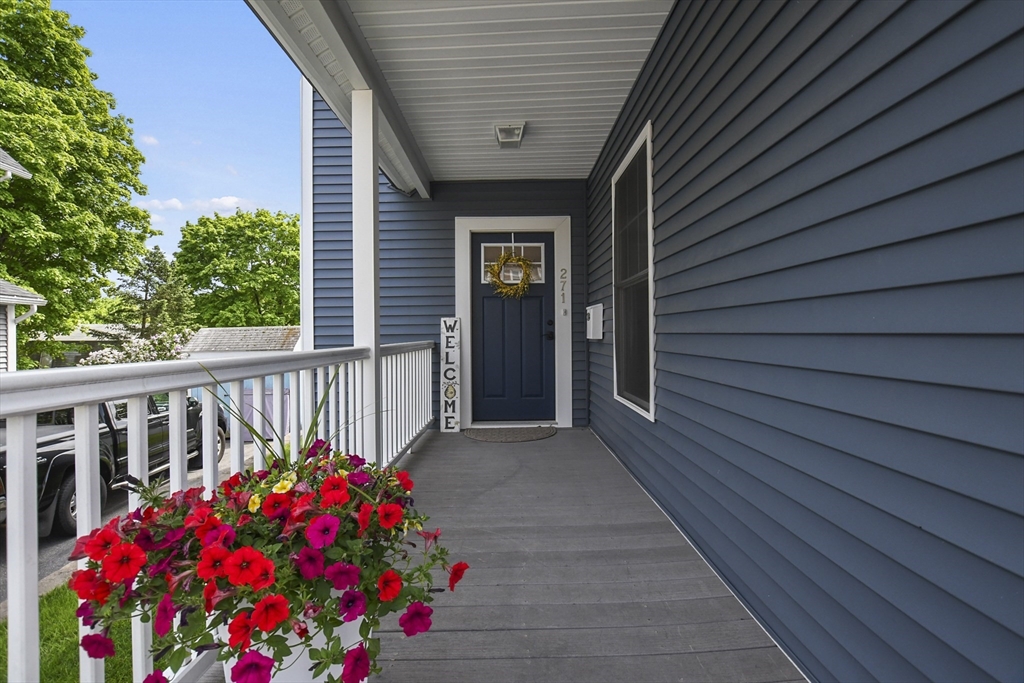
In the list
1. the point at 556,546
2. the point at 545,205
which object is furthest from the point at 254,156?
the point at 556,546

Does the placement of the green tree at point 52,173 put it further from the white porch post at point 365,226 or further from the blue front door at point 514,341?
the white porch post at point 365,226

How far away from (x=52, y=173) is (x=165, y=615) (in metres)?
9.58

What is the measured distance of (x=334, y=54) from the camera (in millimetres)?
2523

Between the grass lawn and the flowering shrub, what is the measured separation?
2.82 feet

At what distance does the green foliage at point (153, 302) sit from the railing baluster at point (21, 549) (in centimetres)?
2597

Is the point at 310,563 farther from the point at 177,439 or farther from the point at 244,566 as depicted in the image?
the point at 177,439

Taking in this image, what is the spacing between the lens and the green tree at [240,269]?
85.6 ft

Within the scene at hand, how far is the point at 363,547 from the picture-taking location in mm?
982

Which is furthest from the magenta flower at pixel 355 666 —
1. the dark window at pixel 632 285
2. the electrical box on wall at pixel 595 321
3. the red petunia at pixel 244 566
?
the electrical box on wall at pixel 595 321

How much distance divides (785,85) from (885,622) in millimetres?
1371

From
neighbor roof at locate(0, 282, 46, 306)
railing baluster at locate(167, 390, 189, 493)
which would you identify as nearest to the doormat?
railing baluster at locate(167, 390, 189, 493)

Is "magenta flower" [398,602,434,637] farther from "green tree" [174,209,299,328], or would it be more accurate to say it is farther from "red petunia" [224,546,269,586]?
"green tree" [174,209,299,328]

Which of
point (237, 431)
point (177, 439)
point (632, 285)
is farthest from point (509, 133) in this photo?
point (177, 439)

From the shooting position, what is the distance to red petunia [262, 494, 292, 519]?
94 cm
